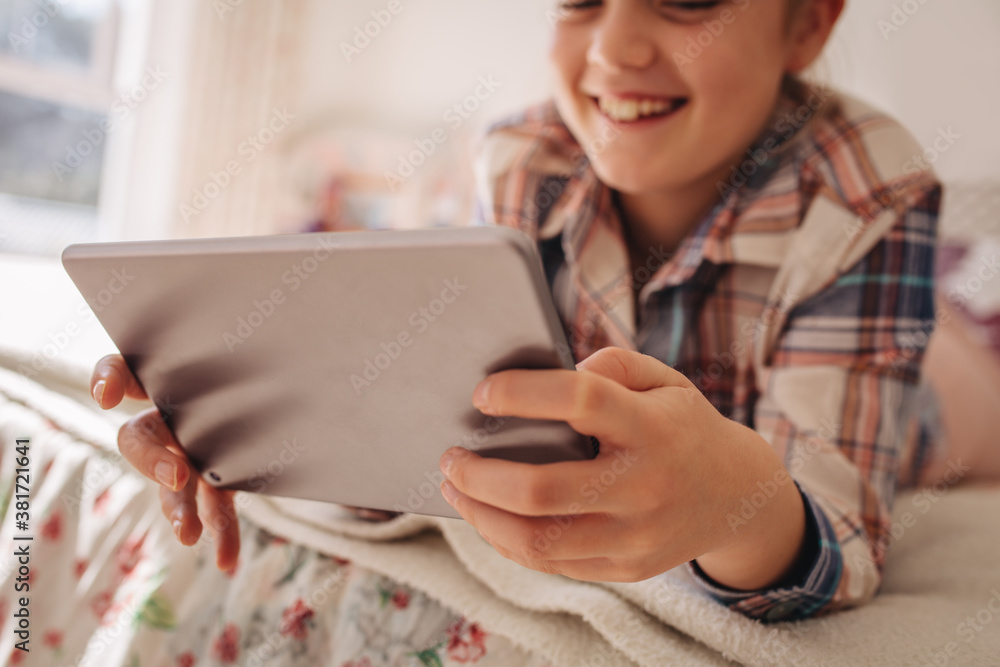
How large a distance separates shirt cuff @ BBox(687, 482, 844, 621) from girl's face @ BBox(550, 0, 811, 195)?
43 cm

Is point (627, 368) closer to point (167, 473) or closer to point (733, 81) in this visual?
point (167, 473)

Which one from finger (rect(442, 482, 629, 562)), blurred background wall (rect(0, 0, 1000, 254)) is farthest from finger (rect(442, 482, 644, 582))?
blurred background wall (rect(0, 0, 1000, 254))

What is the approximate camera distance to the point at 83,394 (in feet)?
2.56

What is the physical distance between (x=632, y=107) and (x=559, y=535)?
0.58 metres

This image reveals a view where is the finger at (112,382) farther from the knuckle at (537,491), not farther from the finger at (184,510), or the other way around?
the knuckle at (537,491)

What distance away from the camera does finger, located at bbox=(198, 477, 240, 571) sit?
53 cm

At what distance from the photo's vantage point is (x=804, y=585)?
1.53 feet

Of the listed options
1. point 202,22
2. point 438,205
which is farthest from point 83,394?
point 202,22

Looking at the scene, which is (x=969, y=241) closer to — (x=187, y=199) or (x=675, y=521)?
(x=675, y=521)

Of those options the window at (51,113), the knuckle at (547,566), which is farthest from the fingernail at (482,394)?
the window at (51,113)


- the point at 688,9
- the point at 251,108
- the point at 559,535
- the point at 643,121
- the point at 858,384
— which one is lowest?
the point at 251,108

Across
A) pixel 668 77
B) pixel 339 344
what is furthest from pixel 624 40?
pixel 339 344

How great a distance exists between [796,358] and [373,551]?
0.48 metres

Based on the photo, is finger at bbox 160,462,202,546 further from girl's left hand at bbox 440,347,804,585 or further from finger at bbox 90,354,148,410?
girl's left hand at bbox 440,347,804,585
